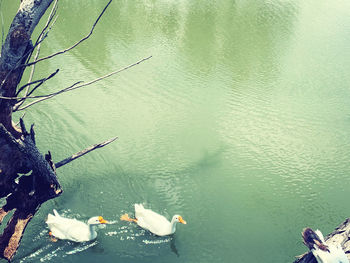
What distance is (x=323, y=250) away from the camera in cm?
291

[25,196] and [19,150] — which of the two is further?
[25,196]

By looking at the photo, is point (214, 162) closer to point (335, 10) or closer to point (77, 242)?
point (77, 242)

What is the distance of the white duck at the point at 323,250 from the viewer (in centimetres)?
283

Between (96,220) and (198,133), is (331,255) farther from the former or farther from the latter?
(198,133)

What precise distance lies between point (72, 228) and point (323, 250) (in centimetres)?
235

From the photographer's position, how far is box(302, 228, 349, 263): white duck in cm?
283

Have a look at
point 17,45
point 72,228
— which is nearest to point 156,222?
point 72,228

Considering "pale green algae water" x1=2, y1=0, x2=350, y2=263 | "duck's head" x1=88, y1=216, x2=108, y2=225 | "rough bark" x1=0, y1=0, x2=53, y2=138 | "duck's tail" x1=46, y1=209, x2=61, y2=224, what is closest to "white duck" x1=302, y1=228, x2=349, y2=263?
"pale green algae water" x1=2, y1=0, x2=350, y2=263

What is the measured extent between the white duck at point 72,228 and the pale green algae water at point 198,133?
103 mm

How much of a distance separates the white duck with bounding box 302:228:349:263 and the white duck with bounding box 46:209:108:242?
1.99 m

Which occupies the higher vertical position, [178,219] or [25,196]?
[25,196]

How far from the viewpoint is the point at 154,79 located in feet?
22.1

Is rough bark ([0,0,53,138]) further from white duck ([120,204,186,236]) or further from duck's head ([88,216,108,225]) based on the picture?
white duck ([120,204,186,236])

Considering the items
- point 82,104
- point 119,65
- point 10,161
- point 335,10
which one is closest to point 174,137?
point 82,104
